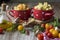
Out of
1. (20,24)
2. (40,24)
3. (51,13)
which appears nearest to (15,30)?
(20,24)

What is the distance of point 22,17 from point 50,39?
387 millimetres

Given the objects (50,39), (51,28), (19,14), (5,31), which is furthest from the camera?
(19,14)

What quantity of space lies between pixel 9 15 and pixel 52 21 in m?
0.30

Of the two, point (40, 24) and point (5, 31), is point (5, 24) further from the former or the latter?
point (40, 24)

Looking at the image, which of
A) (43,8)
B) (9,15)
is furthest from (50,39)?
(9,15)

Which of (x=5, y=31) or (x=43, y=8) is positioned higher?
(x=43, y=8)

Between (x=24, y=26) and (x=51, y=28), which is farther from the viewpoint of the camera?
(x=24, y=26)

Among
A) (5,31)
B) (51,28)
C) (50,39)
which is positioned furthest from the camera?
(5,31)

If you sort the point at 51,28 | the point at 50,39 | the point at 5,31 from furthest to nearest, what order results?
1. the point at 5,31
2. the point at 51,28
3. the point at 50,39

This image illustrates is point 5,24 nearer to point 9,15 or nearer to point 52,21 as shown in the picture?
point 9,15

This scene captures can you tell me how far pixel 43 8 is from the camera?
4.46ft

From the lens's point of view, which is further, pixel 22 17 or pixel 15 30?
pixel 22 17

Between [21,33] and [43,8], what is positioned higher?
[43,8]

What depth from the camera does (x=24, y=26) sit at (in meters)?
1.30
